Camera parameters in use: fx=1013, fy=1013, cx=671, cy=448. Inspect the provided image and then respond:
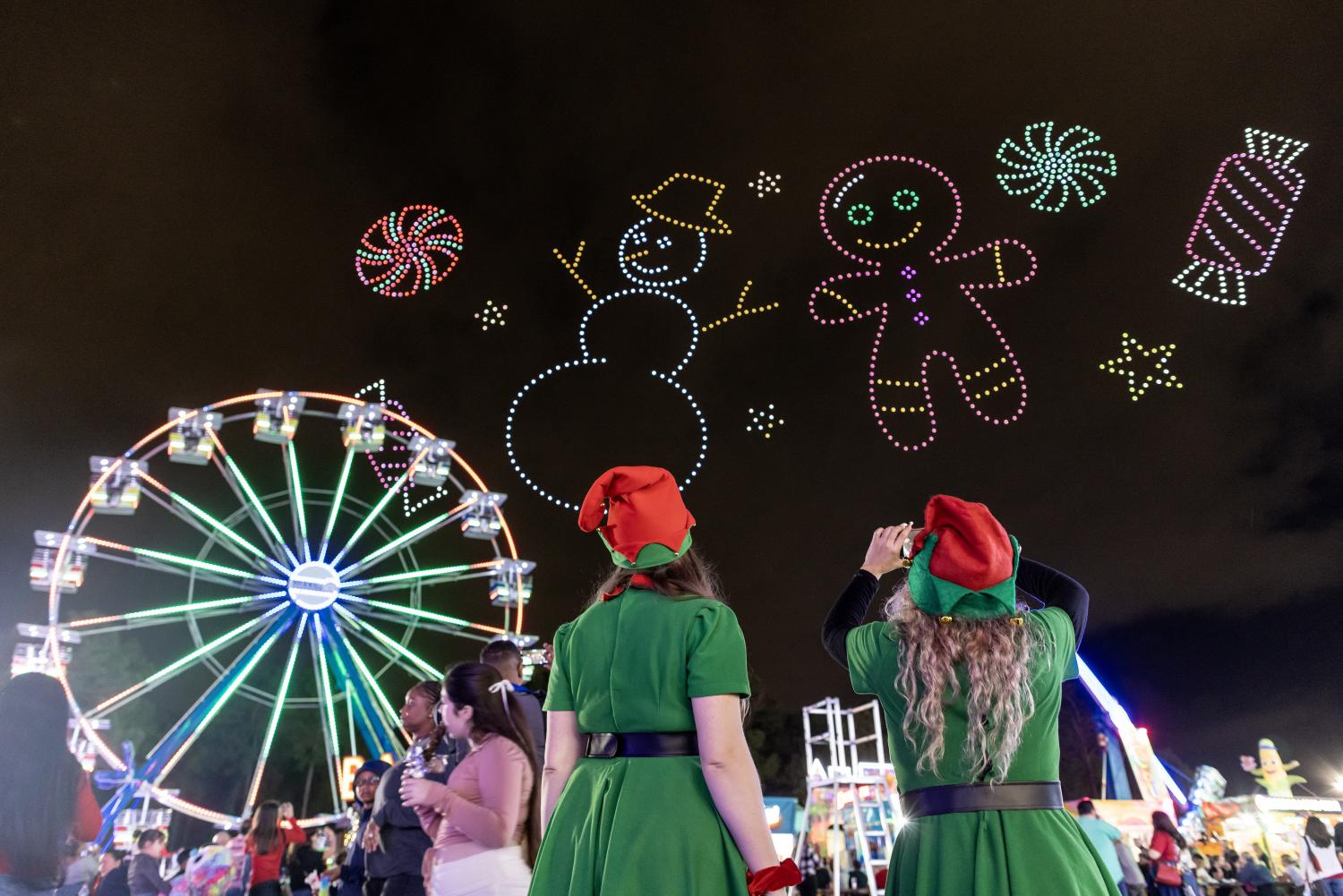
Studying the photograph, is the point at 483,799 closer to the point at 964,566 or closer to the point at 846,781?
the point at 964,566

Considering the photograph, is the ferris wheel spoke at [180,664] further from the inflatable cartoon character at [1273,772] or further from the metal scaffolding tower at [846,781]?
the inflatable cartoon character at [1273,772]

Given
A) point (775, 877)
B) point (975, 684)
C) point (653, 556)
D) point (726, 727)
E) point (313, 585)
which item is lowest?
point (775, 877)

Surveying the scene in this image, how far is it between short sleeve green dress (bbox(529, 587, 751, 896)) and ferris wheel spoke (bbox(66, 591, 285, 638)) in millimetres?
15619

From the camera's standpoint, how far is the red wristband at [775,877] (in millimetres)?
2350

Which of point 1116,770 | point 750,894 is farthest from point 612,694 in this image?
point 1116,770

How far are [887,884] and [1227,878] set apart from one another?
1404cm

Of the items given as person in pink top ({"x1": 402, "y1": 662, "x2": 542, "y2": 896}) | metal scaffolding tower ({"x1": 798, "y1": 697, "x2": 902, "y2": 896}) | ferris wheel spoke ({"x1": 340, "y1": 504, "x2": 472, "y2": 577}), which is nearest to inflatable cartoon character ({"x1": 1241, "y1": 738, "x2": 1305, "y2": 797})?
metal scaffolding tower ({"x1": 798, "y1": 697, "x2": 902, "y2": 896})

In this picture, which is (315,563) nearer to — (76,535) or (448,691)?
(76,535)

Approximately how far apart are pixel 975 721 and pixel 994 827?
10.8 inches

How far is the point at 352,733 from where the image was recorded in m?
17.8

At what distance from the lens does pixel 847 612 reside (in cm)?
319

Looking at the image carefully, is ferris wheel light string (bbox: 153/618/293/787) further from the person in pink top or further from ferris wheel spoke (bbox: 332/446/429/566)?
the person in pink top

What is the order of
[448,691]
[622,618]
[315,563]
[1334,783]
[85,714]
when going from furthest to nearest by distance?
[1334,783] < [315,563] < [85,714] < [448,691] < [622,618]

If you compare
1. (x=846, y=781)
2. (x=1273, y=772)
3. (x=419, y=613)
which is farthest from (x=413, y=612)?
(x=1273, y=772)
